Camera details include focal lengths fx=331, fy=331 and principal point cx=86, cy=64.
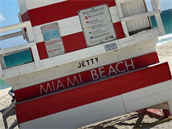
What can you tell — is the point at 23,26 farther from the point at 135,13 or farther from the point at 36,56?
the point at 135,13

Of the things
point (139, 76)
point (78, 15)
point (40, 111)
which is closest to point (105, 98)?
point (139, 76)

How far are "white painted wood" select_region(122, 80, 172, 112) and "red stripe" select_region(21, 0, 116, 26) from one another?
2006 millimetres

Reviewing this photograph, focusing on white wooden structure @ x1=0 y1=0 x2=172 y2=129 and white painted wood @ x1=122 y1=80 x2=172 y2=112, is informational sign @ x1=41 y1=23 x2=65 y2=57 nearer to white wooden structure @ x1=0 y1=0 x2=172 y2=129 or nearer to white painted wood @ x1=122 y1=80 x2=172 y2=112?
white wooden structure @ x1=0 y1=0 x2=172 y2=129

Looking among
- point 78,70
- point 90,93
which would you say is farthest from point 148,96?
point 78,70

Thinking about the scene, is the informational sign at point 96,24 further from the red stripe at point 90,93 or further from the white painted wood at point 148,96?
the white painted wood at point 148,96

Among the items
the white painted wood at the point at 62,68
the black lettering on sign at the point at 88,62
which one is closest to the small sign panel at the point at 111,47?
the white painted wood at the point at 62,68

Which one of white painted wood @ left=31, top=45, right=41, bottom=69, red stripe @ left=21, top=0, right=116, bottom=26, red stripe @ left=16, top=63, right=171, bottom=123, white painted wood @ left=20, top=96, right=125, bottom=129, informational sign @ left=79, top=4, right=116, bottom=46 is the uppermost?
red stripe @ left=21, top=0, right=116, bottom=26

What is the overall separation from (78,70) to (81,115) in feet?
3.17

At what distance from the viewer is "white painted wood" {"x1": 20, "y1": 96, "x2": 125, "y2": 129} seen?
6.67 m

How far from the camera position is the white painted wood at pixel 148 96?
6.82 metres

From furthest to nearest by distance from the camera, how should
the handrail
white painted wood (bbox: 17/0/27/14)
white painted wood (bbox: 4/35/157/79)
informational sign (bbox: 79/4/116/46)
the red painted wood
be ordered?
white painted wood (bbox: 17/0/27/14), informational sign (bbox: 79/4/116/46), the red painted wood, white painted wood (bbox: 4/35/157/79), the handrail

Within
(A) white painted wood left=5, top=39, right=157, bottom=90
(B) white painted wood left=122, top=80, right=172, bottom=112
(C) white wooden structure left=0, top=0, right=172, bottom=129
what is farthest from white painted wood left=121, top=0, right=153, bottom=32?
(B) white painted wood left=122, top=80, right=172, bottom=112

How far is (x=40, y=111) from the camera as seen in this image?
6648mm

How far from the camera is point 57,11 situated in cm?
677
